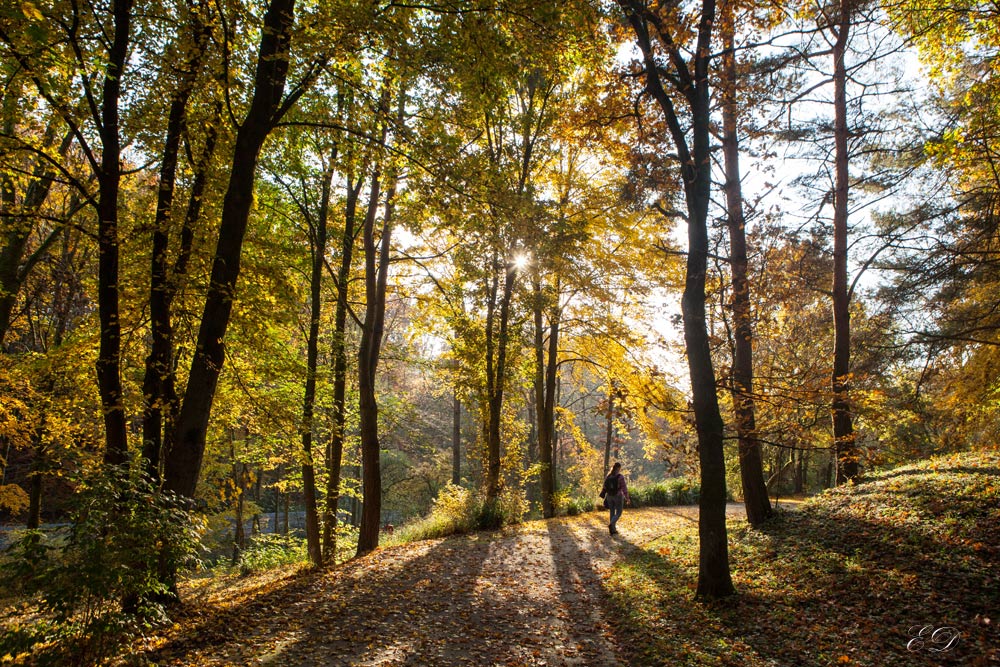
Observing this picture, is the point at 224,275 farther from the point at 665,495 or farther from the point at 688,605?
Answer: the point at 665,495

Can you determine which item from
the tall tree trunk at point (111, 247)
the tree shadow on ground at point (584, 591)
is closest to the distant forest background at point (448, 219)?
the tall tree trunk at point (111, 247)

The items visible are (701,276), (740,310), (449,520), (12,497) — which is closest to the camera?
(701,276)

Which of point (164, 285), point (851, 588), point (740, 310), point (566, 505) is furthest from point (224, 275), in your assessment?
point (566, 505)

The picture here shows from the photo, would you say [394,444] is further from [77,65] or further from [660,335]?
[77,65]

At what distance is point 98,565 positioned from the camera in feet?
12.5

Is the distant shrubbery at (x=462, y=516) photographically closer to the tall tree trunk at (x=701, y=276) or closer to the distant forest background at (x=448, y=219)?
the distant forest background at (x=448, y=219)

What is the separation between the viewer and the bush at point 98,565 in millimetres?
3754

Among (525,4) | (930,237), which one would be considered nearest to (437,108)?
(525,4)

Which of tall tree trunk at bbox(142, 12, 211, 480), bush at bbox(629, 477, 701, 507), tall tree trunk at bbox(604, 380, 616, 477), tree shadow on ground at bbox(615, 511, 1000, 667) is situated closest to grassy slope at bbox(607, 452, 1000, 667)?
tree shadow on ground at bbox(615, 511, 1000, 667)

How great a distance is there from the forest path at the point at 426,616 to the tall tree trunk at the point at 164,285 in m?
2.23

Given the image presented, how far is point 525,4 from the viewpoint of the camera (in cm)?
609

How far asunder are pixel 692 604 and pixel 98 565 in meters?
6.16

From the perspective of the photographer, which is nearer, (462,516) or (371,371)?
(371,371)

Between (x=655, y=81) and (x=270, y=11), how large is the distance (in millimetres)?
5026
